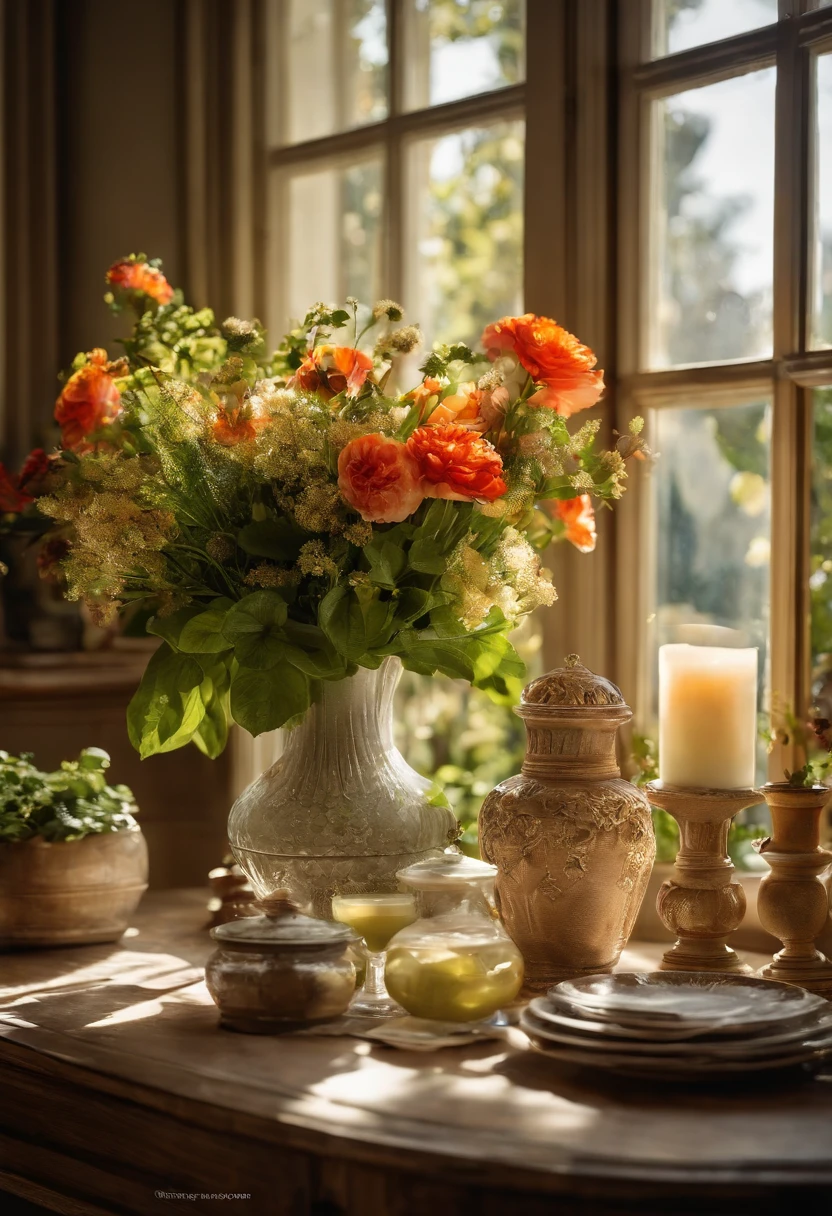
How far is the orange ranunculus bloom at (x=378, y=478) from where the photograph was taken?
54.5 inches

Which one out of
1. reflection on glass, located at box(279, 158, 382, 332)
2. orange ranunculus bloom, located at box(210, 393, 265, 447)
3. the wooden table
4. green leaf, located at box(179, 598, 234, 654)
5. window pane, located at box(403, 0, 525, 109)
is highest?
window pane, located at box(403, 0, 525, 109)

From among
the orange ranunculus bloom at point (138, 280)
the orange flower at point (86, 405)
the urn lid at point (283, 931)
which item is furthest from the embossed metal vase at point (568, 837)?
the orange ranunculus bloom at point (138, 280)

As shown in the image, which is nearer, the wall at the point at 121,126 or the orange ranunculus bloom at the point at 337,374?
the orange ranunculus bloom at the point at 337,374

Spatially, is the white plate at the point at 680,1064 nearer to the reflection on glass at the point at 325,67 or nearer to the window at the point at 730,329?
the window at the point at 730,329

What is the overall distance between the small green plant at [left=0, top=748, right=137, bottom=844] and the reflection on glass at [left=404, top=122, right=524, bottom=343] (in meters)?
0.73

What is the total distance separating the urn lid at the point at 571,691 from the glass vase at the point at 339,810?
0.18 meters

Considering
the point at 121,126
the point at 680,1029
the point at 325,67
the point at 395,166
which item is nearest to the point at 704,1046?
the point at 680,1029

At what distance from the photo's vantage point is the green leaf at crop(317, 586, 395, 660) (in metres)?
1.48

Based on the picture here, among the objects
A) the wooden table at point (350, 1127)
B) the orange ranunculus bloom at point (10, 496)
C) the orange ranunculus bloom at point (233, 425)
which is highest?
the orange ranunculus bloom at point (233, 425)

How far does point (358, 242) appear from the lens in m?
2.34

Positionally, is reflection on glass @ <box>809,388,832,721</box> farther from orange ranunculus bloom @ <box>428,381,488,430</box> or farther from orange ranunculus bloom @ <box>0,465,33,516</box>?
orange ranunculus bloom @ <box>0,465,33,516</box>

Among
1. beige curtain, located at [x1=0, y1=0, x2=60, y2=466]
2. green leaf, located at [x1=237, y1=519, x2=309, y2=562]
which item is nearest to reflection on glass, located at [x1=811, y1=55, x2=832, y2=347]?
green leaf, located at [x1=237, y1=519, x2=309, y2=562]

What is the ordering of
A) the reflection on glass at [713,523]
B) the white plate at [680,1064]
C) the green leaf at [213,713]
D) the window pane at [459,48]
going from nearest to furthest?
the white plate at [680,1064]
the green leaf at [213,713]
the reflection on glass at [713,523]
the window pane at [459,48]

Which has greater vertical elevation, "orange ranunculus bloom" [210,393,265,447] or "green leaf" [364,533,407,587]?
"orange ranunculus bloom" [210,393,265,447]
